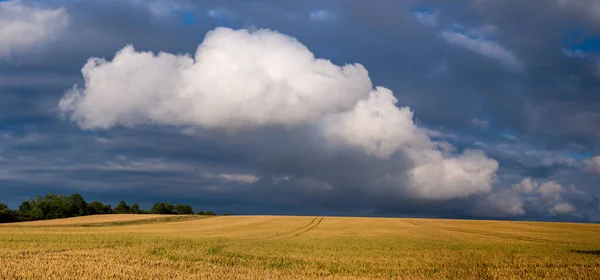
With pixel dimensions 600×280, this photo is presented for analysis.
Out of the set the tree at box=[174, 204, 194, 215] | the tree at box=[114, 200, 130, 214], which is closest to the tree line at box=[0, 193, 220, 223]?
the tree at box=[114, 200, 130, 214]

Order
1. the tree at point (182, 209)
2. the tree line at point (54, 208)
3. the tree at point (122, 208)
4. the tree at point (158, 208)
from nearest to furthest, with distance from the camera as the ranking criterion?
the tree line at point (54, 208) < the tree at point (122, 208) < the tree at point (158, 208) < the tree at point (182, 209)

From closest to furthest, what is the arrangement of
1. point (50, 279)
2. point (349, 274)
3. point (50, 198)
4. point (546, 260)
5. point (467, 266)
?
point (50, 279) < point (349, 274) < point (467, 266) < point (546, 260) < point (50, 198)

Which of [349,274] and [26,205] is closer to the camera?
[349,274]

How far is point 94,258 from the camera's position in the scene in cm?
2505

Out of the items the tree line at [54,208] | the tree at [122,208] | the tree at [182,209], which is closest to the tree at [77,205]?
the tree line at [54,208]

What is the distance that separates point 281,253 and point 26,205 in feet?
480

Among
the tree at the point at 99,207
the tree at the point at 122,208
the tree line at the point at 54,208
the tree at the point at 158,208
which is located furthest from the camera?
the tree at the point at 158,208

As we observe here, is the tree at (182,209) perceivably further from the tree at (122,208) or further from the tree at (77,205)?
the tree at (77,205)

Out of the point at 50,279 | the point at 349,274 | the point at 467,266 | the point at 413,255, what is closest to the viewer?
the point at 50,279

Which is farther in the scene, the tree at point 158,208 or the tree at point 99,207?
the tree at point 158,208

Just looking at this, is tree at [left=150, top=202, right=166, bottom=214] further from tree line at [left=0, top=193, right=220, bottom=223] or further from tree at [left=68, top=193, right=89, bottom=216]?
tree at [left=68, top=193, right=89, bottom=216]

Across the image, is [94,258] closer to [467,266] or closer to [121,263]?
[121,263]

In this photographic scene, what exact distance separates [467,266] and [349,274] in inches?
267

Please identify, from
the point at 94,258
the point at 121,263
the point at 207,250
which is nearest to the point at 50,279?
the point at 121,263
